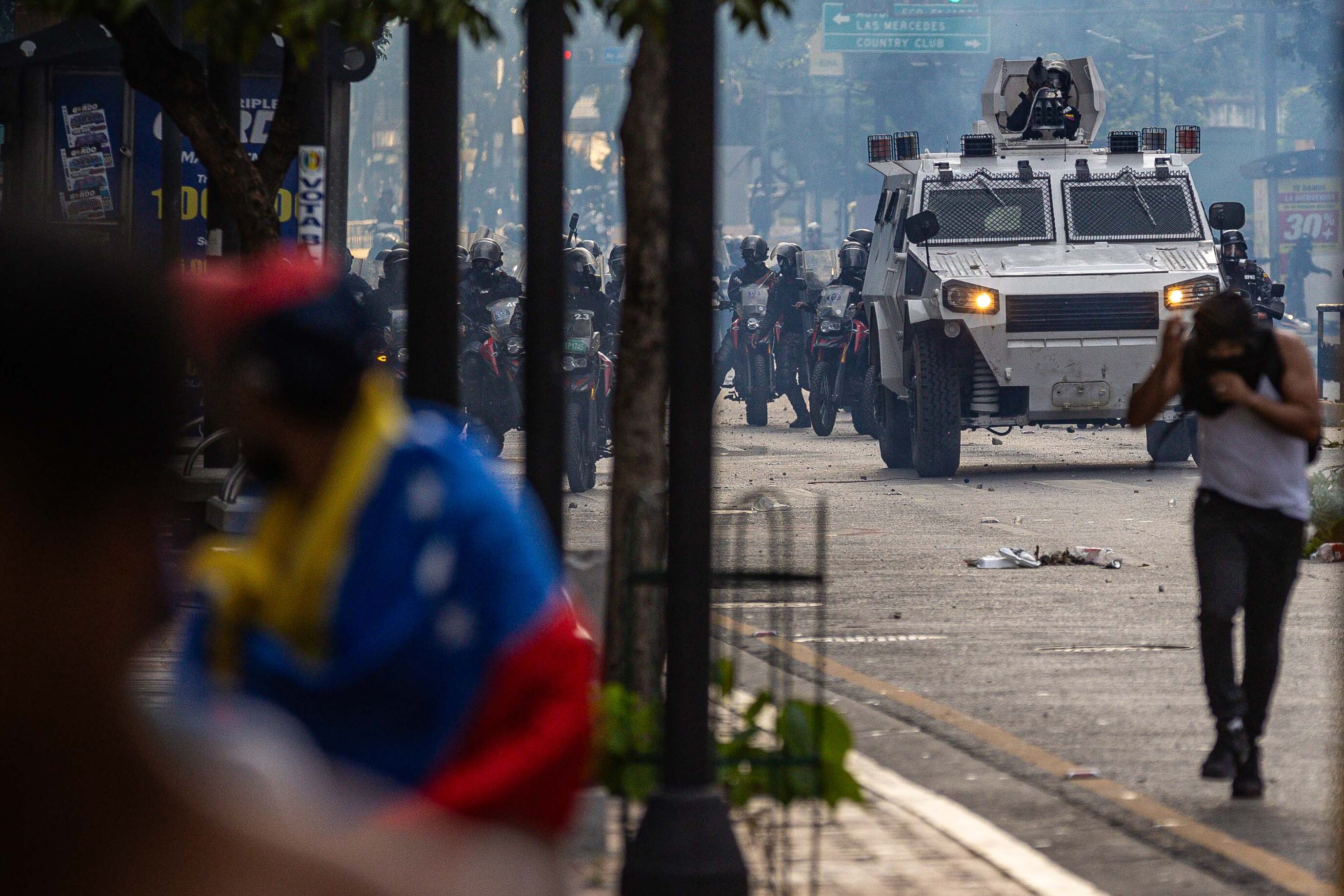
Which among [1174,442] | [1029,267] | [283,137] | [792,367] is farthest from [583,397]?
[792,367]

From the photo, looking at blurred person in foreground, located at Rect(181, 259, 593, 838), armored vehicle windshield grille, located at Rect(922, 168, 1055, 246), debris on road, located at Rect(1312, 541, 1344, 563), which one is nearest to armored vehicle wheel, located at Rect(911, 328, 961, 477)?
armored vehicle windshield grille, located at Rect(922, 168, 1055, 246)

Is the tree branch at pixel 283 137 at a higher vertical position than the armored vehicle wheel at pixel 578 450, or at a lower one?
higher

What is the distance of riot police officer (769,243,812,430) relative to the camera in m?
27.1

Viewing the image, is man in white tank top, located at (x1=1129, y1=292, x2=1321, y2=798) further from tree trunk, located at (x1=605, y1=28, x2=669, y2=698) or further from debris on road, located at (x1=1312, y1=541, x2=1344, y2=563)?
debris on road, located at (x1=1312, y1=541, x2=1344, y2=563)

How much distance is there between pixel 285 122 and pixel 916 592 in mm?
4131

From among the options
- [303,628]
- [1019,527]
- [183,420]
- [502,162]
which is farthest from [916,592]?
[502,162]

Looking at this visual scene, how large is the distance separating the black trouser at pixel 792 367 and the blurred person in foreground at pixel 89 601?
25.6 metres

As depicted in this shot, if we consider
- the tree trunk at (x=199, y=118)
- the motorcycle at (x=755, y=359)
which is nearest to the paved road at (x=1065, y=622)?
the tree trunk at (x=199, y=118)

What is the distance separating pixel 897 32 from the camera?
178 ft

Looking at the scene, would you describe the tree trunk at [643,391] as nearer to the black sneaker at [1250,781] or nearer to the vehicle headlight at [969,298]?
the black sneaker at [1250,781]

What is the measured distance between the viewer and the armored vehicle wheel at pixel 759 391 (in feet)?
89.2

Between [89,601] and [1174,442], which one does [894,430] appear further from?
[89,601]

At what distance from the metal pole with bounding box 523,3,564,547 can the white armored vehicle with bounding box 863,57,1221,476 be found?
38.7 feet

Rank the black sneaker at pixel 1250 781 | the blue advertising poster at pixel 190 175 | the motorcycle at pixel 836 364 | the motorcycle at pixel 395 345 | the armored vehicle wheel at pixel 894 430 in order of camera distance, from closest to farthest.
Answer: the black sneaker at pixel 1250 781 → the blue advertising poster at pixel 190 175 → the motorcycle at pixel 395 345 → the armored vehicle wheel at pixel 894 430 → the motorcycle at pixel 836 364
